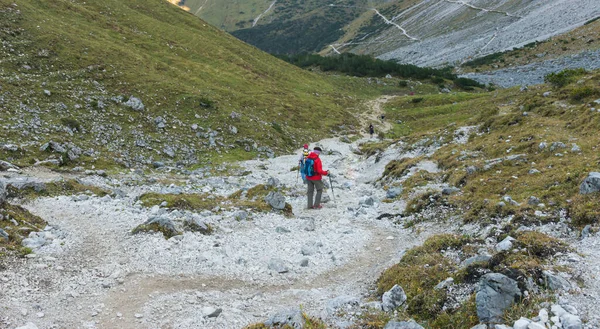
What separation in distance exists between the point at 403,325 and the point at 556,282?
3.00 meters

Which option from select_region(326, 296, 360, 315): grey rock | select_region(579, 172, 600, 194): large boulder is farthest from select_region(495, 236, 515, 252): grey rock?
select_region(579, 172, 600, 194): large boulder

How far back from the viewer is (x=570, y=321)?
237 inches

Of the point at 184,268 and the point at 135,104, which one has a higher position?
the point at 184,268

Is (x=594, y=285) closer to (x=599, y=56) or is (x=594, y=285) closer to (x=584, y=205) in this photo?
Answer: (x=584, y=205)

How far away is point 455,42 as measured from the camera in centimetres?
13500

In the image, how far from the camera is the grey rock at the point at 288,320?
765cm

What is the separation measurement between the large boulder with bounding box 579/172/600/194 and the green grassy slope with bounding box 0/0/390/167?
27.1m

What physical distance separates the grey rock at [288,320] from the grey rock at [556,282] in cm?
477

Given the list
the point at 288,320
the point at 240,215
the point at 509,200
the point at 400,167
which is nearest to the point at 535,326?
Answer: the point at 288,320

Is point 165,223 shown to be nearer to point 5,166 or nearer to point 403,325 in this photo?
point 403,325

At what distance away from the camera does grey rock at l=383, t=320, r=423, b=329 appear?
6887 millimetres

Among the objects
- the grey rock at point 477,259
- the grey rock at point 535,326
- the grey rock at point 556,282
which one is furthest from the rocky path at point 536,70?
the grey rock at point 535,326

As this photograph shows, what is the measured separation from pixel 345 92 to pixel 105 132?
5283 cm

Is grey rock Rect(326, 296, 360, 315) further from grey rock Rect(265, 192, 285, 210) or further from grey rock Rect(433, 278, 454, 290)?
grey rock Rect(265, 192, 285, 210)
